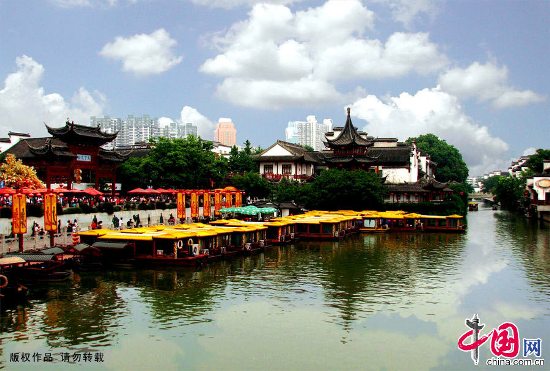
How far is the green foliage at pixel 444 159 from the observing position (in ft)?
340

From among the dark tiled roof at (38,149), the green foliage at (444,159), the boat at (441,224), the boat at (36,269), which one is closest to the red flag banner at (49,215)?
the boat at (36,269)

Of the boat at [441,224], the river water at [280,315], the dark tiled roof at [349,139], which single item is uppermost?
the dark tiled roof at [349,139]

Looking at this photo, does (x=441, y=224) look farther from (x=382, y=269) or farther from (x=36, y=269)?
(x=36, y=269)

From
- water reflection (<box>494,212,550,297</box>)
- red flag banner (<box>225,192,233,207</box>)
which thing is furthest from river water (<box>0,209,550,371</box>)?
red flag banner (<box>225,192,233,207</box>)

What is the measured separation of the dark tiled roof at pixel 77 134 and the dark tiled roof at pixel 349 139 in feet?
82.4

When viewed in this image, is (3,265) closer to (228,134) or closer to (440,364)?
(440,364)

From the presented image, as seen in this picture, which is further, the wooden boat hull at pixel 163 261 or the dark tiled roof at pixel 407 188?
the dark tiled roof at pixel 407 188

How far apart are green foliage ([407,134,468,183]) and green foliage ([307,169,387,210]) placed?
49936 millimetres

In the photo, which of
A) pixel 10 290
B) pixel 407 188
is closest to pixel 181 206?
pixel 10 290

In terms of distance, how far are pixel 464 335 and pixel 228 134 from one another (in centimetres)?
16416

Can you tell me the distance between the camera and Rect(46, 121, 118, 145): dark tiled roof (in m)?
49.4

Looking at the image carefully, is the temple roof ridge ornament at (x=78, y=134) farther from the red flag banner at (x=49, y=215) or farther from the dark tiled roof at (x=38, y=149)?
the red flag banner at (x=49, y=215)

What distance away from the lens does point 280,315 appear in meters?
19.7

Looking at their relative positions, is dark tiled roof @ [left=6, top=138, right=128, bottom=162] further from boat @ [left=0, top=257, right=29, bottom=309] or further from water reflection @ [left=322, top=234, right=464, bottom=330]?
boat @ [left=0, top=257, right=29, bottom=309]
